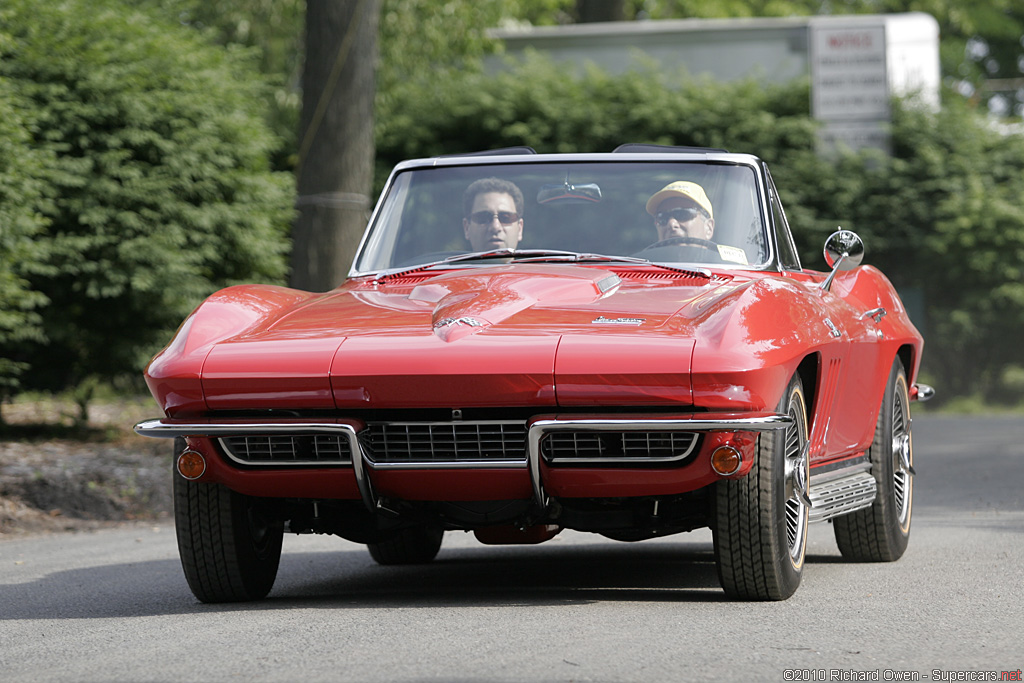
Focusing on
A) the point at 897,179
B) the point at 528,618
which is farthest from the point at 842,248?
the point at 897,179

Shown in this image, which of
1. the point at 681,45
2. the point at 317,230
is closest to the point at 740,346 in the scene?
the point at 317,230

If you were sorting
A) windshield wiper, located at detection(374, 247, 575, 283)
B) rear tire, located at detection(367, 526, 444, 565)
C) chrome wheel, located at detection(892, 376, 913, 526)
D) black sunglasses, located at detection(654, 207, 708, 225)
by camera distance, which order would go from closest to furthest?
windshield wiper, located at detection(374, 247, 575, 283) → black sunglasses, located at detection(654, 207, 708, 225) → chrome wheel, located at detection(892, 376, 913, 526) → rear tire, located at detection(367, 526, 444, 565)

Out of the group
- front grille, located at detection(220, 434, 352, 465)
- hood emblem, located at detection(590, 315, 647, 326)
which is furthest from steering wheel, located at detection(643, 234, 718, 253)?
front grille, located at detection(220, 434, 352, 465)

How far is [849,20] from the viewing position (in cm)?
1866

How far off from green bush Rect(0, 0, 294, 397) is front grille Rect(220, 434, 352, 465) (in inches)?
278

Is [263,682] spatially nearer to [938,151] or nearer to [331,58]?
[331,58]

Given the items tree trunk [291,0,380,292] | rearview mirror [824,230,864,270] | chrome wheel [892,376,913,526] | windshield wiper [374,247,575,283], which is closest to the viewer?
windshield wiper [374,247,575,283]

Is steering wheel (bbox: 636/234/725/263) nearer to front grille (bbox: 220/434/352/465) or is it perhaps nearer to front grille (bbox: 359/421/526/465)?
front grille (bbox: 359/421/526/465)

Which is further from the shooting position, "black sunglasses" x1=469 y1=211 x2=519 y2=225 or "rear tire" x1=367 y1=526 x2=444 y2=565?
"rear tire" x1=367 y1=526 x2=444 y2=565

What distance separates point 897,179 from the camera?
60.6 ft

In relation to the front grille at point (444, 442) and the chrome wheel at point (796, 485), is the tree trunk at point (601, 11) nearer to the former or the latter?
the chrome wheel at point (796, 485)

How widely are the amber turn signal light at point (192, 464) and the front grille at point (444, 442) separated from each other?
0.64 metres

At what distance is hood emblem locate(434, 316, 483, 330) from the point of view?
201 inches

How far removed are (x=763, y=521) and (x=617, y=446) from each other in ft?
1.86
